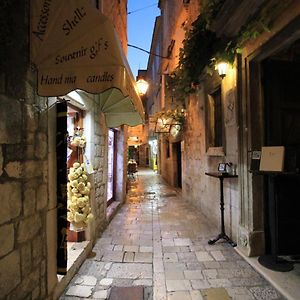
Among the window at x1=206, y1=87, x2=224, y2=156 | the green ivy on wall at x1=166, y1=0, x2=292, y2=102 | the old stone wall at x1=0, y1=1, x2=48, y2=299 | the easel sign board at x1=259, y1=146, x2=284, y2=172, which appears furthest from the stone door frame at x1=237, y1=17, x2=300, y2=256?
the old stone wall at x1=0, y1=1, x2=48, y2=299

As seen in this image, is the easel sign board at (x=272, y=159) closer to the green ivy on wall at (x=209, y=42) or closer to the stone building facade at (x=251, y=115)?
the stone building facade at (x=251, y=115)

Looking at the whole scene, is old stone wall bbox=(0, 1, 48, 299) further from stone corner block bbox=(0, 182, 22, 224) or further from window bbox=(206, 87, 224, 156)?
window bbox=(206, 87, 224, 156)

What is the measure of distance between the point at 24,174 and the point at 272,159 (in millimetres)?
2955

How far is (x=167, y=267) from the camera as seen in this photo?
3652 mm

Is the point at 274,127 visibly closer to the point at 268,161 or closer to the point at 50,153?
the point at 268,161

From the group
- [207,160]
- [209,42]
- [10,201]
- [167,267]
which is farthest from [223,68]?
[10,201]

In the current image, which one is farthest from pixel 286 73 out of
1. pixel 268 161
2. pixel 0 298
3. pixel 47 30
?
pixel 0 298

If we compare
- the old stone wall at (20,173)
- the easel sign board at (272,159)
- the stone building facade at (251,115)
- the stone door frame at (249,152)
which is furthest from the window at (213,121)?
the old stone wall at (20,173)

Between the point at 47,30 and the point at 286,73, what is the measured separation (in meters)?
3.46

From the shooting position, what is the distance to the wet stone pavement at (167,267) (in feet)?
9.84

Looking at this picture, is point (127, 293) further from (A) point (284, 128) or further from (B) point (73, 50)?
(A) point (284, 128)

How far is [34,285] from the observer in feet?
7.95

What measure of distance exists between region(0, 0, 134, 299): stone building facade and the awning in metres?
0.13

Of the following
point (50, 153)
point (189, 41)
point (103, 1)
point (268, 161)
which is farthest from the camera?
point (189, 41)
